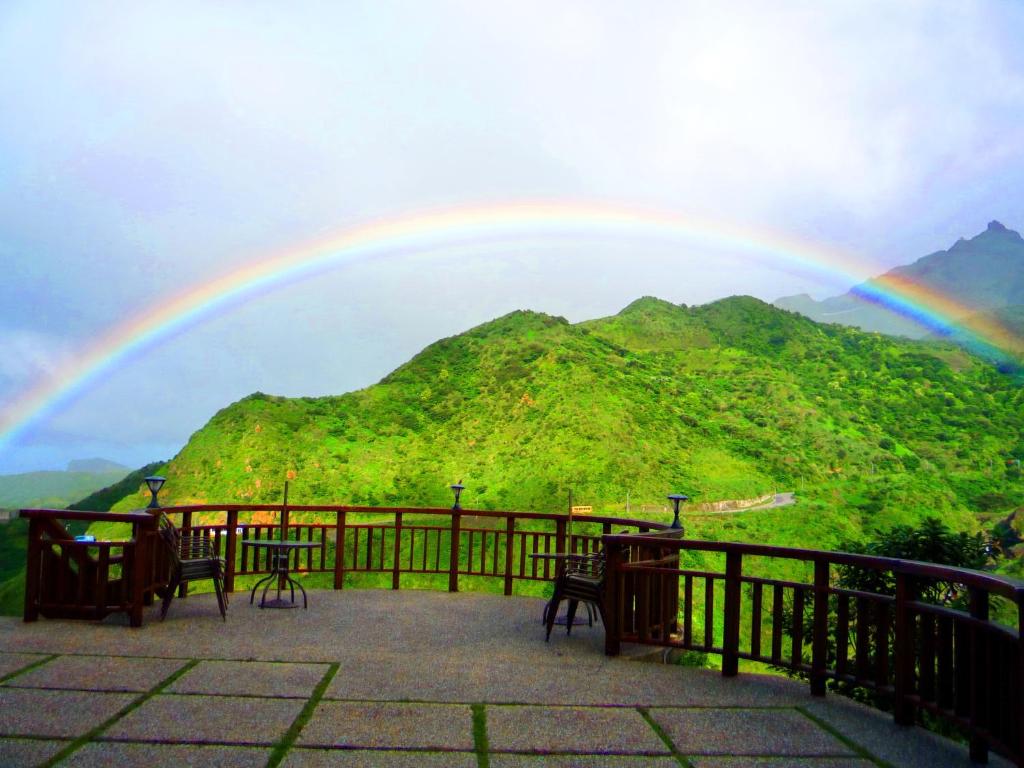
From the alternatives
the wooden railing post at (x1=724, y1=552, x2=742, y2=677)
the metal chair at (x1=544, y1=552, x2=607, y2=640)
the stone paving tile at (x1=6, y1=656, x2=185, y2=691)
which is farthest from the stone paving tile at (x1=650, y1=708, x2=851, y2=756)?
the stone paving tile at (x1=6, y1=656, x2=185, y2=691)

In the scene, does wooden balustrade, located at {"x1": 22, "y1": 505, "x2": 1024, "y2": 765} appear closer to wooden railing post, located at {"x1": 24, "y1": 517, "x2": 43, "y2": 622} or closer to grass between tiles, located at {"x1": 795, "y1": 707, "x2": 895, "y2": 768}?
wooden railing post, located at {"x1": 24, "y1": 517, "x2": 43, "y2": 622}

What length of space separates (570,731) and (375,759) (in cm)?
104

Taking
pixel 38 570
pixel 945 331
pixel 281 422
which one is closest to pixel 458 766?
pixel 38 570

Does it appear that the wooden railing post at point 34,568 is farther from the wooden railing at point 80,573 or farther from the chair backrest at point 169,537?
the chair backrest at point 169,537

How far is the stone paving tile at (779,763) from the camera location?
3.67m

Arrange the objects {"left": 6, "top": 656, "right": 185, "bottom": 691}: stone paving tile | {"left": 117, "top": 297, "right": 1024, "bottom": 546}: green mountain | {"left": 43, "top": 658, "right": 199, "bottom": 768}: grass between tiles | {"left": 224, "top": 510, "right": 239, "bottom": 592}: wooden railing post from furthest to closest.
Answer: {"left": 117, "top": 297, "right": 1024, "bottom": 546}: green mountain < {"left": 224, "top": 510, "right": 239, "bottom": 592}: wooden railing post < {"left": 6, "top": 656, "right": 185, "bottom": 691}: stone paving tile < {"left": 43, "top": 658, "right": 199, "bottom": 768}: grass between tiles

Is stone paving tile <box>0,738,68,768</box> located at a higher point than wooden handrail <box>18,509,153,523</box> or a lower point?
lower

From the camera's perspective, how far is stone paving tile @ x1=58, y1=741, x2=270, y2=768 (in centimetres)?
342

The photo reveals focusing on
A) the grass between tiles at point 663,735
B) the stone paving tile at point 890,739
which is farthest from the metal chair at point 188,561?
the stone paving tile at point 890,739

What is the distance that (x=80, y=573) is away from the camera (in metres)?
6.50

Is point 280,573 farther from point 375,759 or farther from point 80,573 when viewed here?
point 375,759

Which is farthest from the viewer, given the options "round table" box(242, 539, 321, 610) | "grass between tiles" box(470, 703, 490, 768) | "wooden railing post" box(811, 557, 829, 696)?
"round table" box(242, 539, 321, 610)

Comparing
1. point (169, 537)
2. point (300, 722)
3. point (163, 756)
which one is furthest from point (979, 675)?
point (169, 537)

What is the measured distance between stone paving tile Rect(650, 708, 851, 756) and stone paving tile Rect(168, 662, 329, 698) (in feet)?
6.89
